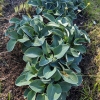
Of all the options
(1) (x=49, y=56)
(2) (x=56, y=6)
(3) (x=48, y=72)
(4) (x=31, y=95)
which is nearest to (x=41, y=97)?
(4) (x=31, y=95)

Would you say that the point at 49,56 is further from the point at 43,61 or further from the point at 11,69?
the point at 11,69

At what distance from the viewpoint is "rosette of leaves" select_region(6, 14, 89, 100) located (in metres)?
2.24

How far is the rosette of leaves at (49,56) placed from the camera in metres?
2.24

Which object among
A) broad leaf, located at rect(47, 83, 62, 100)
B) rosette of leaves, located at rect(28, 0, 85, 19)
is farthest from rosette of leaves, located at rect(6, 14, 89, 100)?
rosette of leaves, located at rect(28, 0, 85, 19)

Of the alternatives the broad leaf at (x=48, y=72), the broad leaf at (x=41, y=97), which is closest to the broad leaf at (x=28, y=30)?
the broad leaf at (x=48, y=72)

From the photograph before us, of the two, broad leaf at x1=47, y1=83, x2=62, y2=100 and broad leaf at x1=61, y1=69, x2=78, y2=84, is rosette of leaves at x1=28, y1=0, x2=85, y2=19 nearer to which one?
broad leaf at x1=61, y1=69, x2=78, y2=84

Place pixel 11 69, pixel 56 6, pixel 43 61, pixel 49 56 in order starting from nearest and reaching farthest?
pixel 43 61 → pixel 49 56 → pixel 11 69 → pixel 56 6

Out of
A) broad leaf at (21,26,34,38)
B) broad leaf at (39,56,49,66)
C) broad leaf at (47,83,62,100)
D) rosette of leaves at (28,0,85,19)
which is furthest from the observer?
rosette of leaves at (28,0,85,19)

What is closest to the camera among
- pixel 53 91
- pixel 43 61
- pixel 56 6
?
pixel 53 91

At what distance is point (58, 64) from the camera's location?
7.98 ft

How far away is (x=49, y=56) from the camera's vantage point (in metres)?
2.47

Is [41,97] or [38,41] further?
[38,41]

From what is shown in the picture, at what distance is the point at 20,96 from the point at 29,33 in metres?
0.74

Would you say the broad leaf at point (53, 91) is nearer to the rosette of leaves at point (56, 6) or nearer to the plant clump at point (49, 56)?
the plant clump at point (49, 56)
